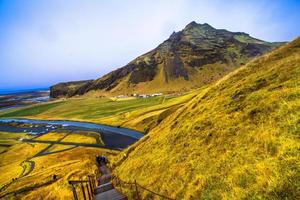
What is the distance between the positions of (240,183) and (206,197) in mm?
1991

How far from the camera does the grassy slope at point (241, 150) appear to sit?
1152 centimetres

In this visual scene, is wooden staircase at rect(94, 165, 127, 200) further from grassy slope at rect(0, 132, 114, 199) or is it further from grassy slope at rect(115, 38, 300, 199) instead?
grassy slope at rect(0, 132, 114, 199)


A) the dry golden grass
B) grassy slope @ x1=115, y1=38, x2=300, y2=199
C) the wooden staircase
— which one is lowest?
the dry golden grass

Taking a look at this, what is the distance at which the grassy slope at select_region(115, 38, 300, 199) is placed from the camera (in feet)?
37.8

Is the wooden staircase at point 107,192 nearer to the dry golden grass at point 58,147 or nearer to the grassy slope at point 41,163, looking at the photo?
the grassy slope at point 41,163

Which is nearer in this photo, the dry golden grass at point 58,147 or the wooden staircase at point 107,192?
the wooden staircase at point 107,192

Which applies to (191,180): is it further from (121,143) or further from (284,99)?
(121,143)

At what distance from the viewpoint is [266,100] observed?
19188 millimetres

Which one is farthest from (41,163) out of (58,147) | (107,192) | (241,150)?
(241,150)

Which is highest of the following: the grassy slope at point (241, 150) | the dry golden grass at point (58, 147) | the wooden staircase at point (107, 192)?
the grassy slope at point (241, 150)

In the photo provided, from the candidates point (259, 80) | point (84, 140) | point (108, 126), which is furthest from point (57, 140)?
point (259, 80)

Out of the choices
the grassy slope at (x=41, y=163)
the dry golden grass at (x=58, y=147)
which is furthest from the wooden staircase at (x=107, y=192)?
the dry golden grass at (x=58, y=147)

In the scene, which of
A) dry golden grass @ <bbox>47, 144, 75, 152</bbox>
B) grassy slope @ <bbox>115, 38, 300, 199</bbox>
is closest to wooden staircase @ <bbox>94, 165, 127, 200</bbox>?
grassy slope @ <bbox>115, 38, 300, 199</bbox>

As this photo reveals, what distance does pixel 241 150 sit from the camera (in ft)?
49.6
